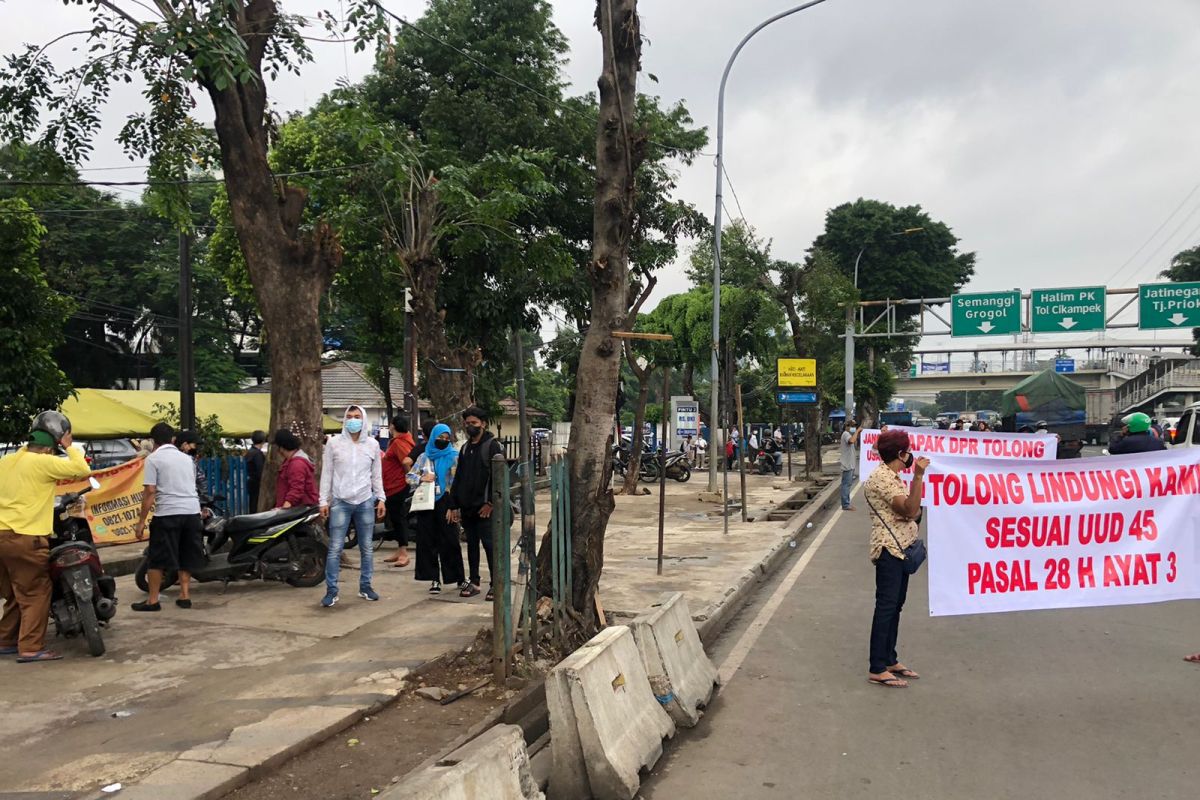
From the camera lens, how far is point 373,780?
4.37 meters

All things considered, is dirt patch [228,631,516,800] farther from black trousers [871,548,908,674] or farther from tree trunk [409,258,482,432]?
tree trunk [409,258,482,432]

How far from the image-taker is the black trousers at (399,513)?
1065cm

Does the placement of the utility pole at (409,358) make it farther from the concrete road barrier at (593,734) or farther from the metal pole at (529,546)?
the concrete road barrier at (593,734)

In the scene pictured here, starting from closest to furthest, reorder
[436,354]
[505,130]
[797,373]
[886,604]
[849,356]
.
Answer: [886,604] < [436,354] < [505,130] < [797,373] < [849,356]

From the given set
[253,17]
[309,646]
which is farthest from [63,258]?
[309,646]

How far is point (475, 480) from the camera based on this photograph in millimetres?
7902

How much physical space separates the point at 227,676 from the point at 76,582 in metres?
1.37

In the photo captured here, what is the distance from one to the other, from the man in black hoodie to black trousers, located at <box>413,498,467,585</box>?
29 cm

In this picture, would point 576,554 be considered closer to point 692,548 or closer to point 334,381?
point 692,548

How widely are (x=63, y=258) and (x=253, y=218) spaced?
91.3 ft

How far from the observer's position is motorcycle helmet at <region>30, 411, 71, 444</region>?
20.0ft

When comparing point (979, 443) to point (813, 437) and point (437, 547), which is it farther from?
point (813, 437)

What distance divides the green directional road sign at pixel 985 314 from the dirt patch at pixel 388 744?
24.8m

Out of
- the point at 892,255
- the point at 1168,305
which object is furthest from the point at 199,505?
the point at 892,255
